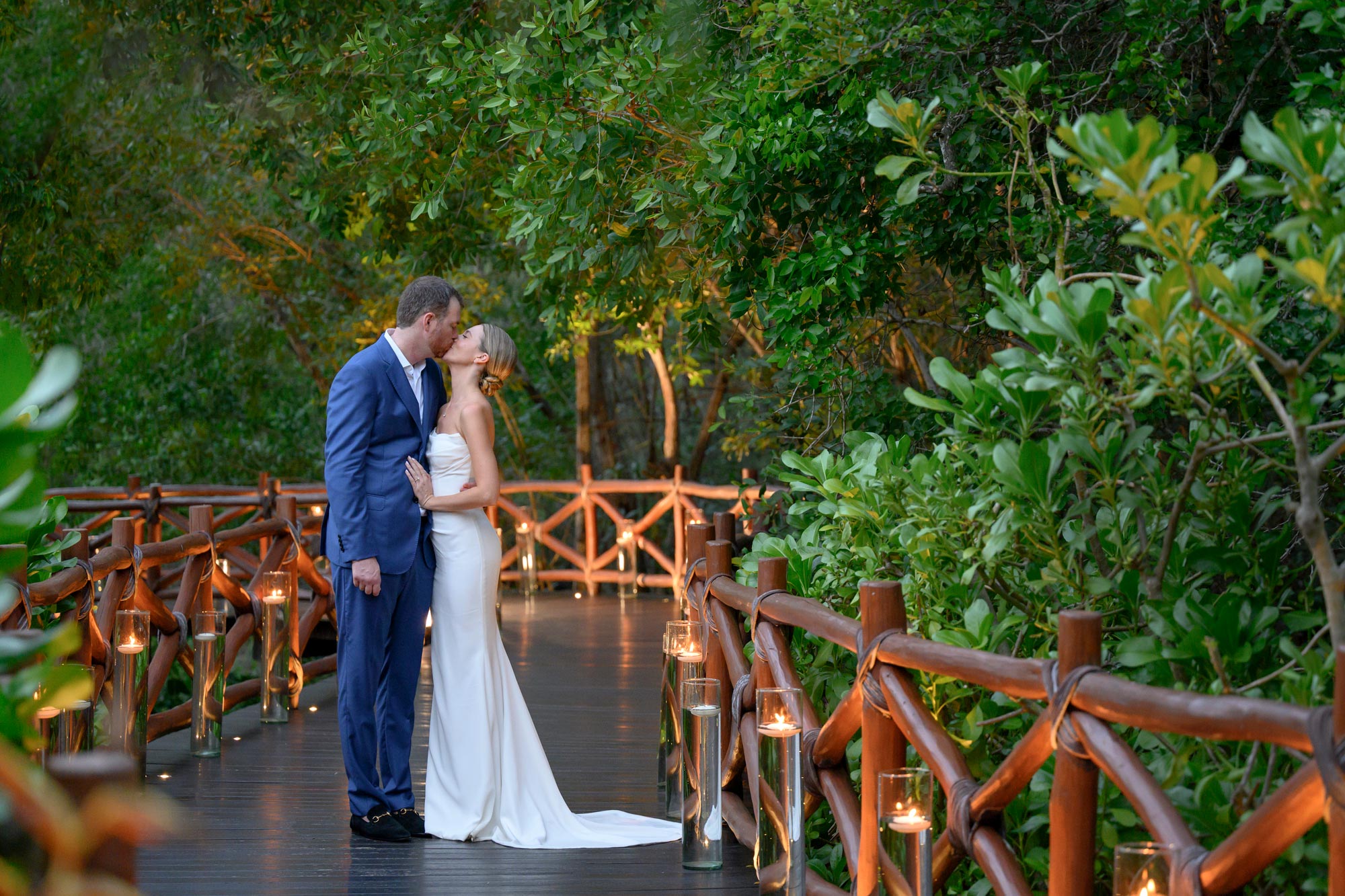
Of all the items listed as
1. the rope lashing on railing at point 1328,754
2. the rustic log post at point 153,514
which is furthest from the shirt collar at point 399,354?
the rustic log post at point 153,514

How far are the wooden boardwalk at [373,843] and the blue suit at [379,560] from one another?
0.87 ft

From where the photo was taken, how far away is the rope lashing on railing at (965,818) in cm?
240

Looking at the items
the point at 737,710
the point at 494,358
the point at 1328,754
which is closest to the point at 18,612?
the point at 494,358

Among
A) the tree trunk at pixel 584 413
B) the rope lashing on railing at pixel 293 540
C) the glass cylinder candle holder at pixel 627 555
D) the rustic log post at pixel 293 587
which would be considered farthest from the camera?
the tree trunk at pixel 584 413

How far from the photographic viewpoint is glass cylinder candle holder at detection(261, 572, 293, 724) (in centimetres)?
573

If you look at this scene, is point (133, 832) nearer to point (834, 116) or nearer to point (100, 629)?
Result: point (834, 116)

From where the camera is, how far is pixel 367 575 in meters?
3.79

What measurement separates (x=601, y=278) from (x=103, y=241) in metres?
5.78

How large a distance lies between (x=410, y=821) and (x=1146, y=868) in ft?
8.28

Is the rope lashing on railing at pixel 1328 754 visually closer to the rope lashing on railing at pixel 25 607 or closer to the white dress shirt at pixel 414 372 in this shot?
the white dress shirt at pixel 414 372

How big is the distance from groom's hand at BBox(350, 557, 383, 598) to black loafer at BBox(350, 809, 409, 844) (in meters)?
0.65

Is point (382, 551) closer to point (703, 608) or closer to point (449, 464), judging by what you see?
point (449, 464)

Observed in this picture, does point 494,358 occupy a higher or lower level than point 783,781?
higher

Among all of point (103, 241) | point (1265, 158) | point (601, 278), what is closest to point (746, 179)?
point (601, 278)
